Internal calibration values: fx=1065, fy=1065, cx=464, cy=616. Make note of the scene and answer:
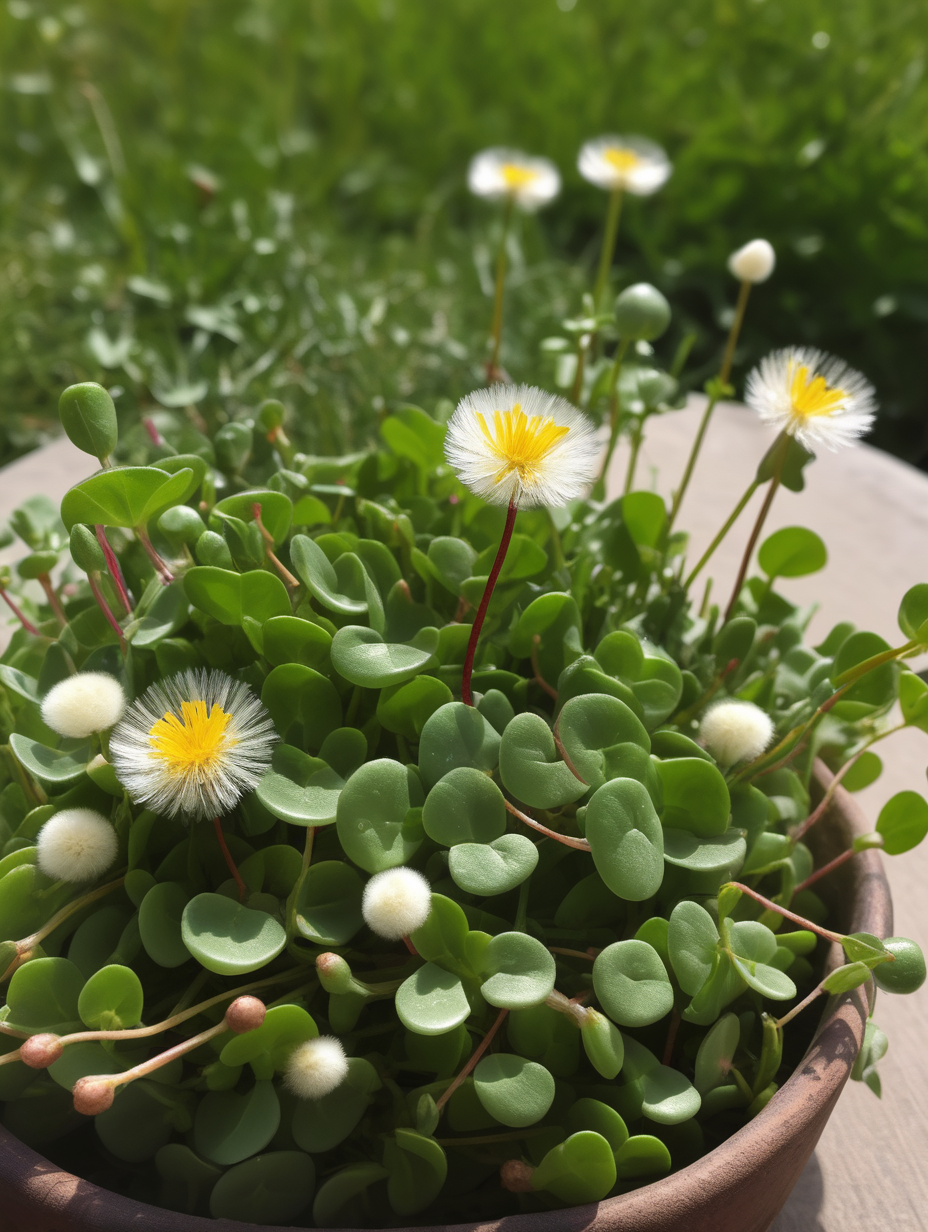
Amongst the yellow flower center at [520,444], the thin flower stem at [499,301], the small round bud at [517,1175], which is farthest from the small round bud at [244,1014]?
the thin flower stem at [499,301]

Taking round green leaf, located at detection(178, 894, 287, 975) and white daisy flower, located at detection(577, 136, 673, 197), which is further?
white daisy flower, located at detection(577, 136, 673, 197)

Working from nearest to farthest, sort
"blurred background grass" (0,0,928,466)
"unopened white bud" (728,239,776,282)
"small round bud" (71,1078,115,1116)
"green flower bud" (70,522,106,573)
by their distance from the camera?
"small round bud" (71,1078,115,1116) < "green flower bud" (70,522,106,573) < "unopened white bud" (728,239,776,282) < "blurred background grass" (0,0,928,466)

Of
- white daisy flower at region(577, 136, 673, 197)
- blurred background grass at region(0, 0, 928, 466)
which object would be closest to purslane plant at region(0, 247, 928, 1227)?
white daisy flower at region(577, 136, 673, 197)

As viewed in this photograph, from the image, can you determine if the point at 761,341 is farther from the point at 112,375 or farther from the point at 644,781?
the point at 644,781

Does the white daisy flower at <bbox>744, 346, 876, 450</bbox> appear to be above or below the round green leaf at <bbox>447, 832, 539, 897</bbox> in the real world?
above

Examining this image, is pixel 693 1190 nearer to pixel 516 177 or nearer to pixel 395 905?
pixel 395 905

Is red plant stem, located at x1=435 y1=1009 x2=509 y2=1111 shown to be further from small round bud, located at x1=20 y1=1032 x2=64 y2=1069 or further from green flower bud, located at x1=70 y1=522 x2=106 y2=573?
green flower bud, located at x1=70 y1=522 x2=106 y2=573
